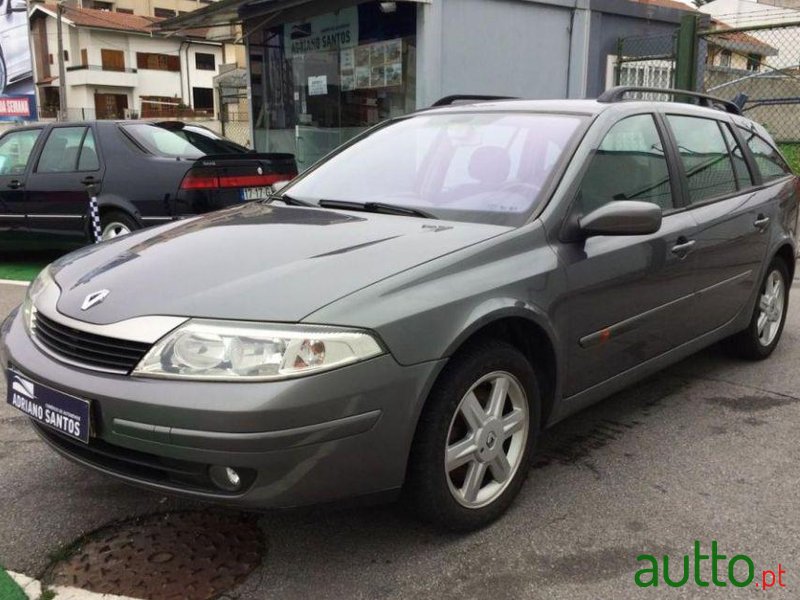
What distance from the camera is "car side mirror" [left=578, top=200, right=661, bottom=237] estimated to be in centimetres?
292

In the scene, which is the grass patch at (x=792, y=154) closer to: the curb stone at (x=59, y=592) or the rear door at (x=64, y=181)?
the rear door at (x=64, y=181)

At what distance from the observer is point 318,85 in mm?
11898

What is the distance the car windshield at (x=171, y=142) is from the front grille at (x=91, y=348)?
4878mm

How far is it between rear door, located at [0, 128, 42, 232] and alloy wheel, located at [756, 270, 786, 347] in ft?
22.5

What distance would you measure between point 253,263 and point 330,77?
960 cm

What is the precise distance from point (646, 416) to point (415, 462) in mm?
1854

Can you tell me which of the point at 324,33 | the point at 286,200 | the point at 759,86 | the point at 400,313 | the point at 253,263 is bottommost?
the point at 400,313

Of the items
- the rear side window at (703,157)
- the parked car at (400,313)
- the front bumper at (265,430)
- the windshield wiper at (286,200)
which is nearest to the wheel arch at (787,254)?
the rear side window at (703,157)

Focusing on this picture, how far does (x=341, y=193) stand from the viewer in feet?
11.5

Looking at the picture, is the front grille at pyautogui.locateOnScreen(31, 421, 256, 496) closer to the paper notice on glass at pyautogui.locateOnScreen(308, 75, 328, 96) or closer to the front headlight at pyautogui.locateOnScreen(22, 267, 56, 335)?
the front headlight at pyautogui.locateOnScreen(22, 267, 56, 335)

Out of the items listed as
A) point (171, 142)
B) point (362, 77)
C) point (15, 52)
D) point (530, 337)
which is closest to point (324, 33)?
point (362, 77)

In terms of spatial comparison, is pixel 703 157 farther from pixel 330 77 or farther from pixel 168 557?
pixel 330 77

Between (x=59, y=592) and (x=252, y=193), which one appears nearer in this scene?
(x=59, y=592)

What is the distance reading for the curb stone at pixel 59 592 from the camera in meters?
2.35
